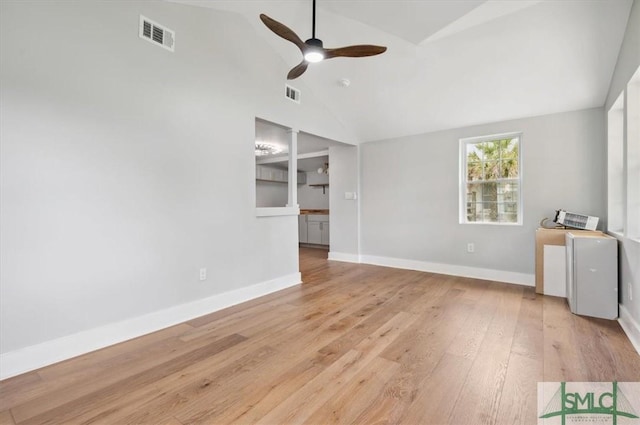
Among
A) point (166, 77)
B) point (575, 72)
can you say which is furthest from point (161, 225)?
point (575, 72)

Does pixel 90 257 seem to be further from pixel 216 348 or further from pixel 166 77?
pixel 166 77

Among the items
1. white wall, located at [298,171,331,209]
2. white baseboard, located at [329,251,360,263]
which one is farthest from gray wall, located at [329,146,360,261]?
white wall, located at [298,171,331,209]

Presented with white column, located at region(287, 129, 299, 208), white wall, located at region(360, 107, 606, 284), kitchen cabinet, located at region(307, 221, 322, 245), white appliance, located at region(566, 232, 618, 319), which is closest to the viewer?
white appliance, located at region(566, 232, 618, 319)

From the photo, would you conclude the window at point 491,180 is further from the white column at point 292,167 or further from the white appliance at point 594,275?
the white column at point 292,167

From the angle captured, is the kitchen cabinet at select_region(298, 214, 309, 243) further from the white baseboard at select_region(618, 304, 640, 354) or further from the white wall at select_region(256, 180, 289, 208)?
the white baseboard at select_region(618, 304, 640, 354)

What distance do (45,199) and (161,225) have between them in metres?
0.83

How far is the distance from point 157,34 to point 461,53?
3.12 meters

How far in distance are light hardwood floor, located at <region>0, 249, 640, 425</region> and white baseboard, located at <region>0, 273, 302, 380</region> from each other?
8 centimetres

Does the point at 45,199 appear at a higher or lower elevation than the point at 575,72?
lower

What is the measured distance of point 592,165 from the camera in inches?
141

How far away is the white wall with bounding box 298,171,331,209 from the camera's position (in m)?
8.08

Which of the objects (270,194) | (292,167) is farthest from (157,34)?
(270,194)

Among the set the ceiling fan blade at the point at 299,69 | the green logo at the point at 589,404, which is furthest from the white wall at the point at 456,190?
the ceiling fan blade at the point at 299,69

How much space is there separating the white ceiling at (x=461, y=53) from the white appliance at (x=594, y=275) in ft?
5.91
